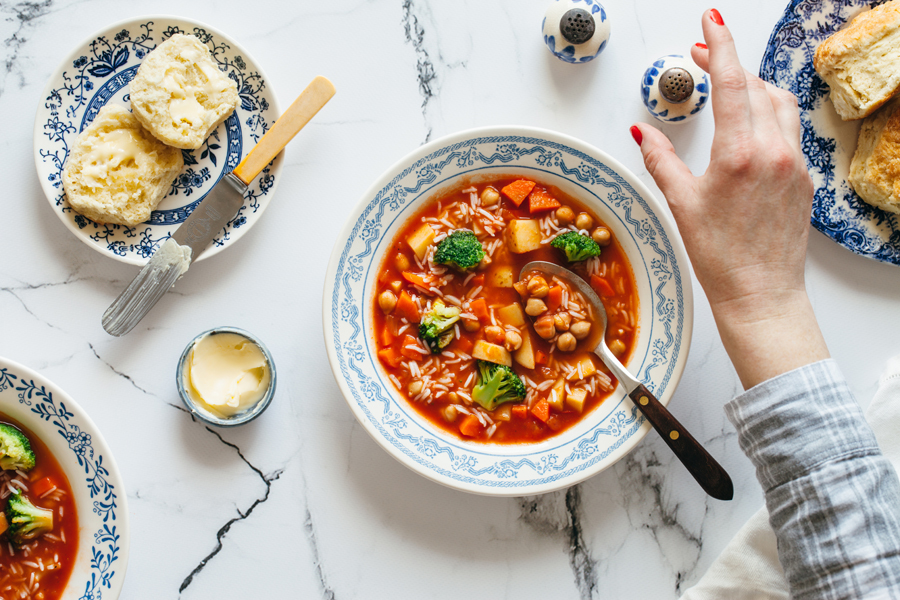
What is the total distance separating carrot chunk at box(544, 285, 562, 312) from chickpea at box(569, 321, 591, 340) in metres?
0.14

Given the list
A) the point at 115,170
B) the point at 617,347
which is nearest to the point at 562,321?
the point at 617,347

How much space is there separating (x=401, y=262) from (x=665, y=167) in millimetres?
1450

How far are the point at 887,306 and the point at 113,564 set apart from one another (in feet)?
15.4

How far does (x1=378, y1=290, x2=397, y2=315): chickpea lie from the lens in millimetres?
3283

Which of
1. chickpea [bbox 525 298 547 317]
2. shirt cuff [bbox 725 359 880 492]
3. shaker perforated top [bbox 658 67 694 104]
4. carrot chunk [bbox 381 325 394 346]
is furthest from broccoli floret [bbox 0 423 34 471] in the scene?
shaker perforated top [bbox 658 67 694 104]

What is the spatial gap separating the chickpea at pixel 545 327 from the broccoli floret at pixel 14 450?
9.29 feet

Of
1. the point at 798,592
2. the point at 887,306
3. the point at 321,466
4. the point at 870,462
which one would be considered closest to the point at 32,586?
the point at 321,466

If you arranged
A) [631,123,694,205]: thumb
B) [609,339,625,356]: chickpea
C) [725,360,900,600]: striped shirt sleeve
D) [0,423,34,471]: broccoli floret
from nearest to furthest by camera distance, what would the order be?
[725,360,900,600]: striped shirt sleeve → [631,123,694,205]: thumb → [0,423,34,471]: broccoli floret → [609,339,625,356]: chickpea

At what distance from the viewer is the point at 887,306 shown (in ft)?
12.0

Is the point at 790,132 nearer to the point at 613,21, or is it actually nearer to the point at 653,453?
the point at 613,21

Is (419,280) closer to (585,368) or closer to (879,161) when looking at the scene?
(585,368)

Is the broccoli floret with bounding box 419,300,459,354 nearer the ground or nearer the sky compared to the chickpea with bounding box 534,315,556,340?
nearer the ground

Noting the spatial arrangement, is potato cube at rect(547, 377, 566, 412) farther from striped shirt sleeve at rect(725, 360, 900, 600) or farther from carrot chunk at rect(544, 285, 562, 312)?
striped shirt sleeve at rect(725, 360, 900, 600)

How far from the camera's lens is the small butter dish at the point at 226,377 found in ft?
10.9
